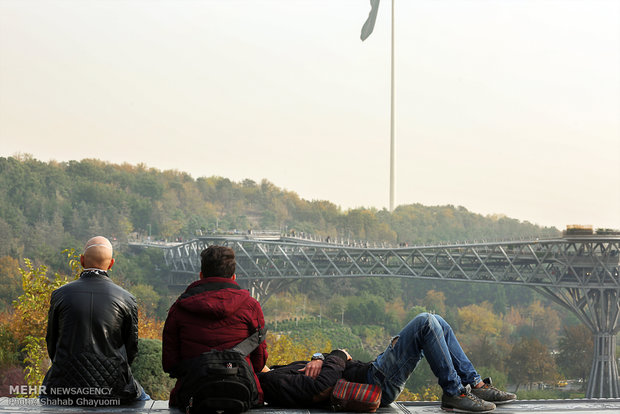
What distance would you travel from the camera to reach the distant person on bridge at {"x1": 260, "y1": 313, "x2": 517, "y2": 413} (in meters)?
5.66

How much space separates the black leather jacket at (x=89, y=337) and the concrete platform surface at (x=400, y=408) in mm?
140

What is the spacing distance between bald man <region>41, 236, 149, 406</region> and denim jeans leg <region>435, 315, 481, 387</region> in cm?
Result: 250

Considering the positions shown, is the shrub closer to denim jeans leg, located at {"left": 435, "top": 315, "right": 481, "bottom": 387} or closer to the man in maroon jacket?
A: the man in maroon jacket

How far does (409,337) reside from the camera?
5.66 meters

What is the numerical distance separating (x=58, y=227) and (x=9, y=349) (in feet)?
326

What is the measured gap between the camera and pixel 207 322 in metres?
5.38

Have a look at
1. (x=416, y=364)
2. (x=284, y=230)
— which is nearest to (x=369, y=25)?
(x=284, y=230)

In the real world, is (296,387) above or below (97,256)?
below

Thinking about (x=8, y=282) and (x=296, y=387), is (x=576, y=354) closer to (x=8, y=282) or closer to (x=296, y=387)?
(x=8, y=282)

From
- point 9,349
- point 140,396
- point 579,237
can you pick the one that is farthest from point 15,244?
point 140,396

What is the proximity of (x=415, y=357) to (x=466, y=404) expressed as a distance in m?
0.56

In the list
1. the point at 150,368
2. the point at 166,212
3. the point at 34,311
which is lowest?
the point at 150,368

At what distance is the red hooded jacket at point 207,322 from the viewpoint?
5.33m

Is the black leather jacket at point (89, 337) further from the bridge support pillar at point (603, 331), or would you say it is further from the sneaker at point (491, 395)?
the bridge support pillar at point (603, 331)
